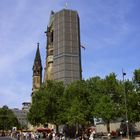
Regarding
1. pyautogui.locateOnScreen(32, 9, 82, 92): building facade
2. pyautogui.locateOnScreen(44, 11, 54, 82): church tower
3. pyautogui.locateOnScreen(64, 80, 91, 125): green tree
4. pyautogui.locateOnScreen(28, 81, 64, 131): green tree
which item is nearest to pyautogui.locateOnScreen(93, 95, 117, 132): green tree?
pyautogui.locateOnScreen(64, 80, 91, 125): green tree

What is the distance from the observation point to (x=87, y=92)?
299 ft

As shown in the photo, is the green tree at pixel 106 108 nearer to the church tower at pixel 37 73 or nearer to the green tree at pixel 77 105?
the green tree at pixel 77 105

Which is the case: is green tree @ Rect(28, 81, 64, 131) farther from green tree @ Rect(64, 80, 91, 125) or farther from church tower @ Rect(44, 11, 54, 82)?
church tower @ Rect(44, 11, 54, 82)

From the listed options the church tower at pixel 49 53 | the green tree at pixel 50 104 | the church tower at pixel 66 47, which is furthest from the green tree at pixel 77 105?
the church tower at pixel 49 53

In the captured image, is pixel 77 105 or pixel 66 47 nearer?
pixel 77 105

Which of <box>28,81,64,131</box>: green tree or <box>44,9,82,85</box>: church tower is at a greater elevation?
<box>44,9,82,85</box>: church tower

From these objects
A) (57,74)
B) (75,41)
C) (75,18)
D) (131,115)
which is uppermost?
(75,18)

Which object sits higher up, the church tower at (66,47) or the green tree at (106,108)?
the church tower at (66,47)

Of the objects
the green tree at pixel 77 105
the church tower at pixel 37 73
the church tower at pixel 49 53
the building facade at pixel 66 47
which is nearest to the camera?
the green tree at pixel 77 105

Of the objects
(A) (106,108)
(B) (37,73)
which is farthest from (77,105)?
(B) (37,73)

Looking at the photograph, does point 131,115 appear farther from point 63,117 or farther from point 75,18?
point 75,18

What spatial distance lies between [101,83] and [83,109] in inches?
326

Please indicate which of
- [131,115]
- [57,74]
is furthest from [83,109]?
[57,74]

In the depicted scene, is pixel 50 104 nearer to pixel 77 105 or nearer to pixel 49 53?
pixel 77 105
